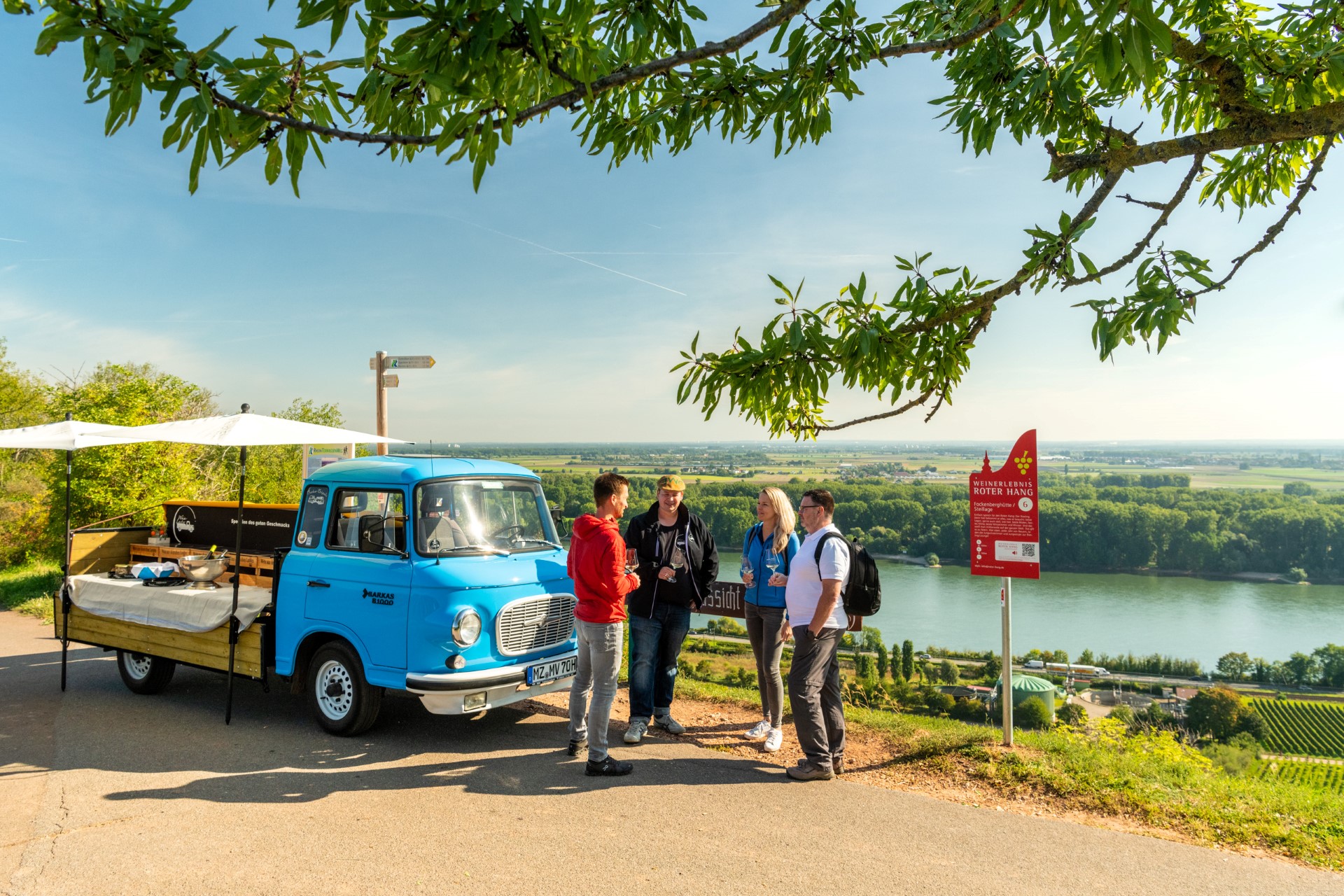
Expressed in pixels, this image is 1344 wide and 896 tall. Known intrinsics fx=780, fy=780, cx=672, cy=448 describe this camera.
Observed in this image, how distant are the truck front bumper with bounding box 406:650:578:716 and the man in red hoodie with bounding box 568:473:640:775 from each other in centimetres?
81

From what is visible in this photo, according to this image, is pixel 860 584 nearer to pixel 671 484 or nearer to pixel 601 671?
pixel 671 484

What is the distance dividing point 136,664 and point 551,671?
4567 mm

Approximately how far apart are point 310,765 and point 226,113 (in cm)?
496

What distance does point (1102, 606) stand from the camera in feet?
218

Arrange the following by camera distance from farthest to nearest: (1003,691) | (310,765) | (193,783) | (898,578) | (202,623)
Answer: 1. (898,578)
2. (202,623)
3. (1003,691)
4. (310,765)
5. (193,783)

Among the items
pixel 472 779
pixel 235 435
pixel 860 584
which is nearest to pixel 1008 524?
pixel 860 584

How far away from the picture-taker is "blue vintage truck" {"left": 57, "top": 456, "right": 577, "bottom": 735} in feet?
19.0

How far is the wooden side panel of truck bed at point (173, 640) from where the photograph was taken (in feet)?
22.0

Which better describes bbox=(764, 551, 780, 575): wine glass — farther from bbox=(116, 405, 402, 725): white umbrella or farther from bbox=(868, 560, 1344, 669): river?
bbox=(868, 560, 1344, 669): river

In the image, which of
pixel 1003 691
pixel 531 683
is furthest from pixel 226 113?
pixel 1003 691

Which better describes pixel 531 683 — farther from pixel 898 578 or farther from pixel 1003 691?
pixel 898 578

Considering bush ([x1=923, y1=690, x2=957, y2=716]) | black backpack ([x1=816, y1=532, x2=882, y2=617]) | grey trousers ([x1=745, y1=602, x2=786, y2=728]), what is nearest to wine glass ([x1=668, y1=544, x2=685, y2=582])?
grey trousers ([x1=745, y1=602, x2=786, y2=728])

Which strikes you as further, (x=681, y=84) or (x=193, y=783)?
(x=193, y=783)

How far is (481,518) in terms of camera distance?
21.6 feet
